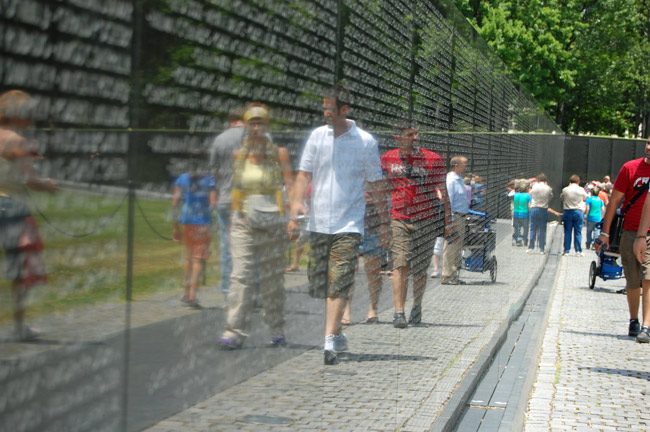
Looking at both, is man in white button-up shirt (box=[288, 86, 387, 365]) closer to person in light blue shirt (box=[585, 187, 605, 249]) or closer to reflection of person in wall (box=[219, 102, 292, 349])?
reflection of person in wall (box=[219, 102, 292, 349])

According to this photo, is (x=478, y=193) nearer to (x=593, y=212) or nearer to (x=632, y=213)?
(x=632, y=213)

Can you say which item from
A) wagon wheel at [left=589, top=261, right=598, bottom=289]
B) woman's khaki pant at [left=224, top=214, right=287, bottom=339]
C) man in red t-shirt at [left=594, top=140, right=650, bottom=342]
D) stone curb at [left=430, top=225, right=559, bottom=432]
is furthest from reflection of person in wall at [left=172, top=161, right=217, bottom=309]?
wagon wheel at [left=589, top=261, right=598, bottom=289]

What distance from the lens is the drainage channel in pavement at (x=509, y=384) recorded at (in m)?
6.58

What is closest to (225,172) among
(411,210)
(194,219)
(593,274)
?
(194,219)

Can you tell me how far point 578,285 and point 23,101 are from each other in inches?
733

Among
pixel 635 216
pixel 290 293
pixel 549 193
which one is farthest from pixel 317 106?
pixel 549 193

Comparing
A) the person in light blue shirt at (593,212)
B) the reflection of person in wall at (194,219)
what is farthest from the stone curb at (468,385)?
the person in light blue shirt at (593,212)

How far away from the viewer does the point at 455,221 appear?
22.2ft

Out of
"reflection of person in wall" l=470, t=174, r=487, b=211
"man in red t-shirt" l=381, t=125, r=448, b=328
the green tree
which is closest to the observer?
"man in red t-shirt" l=381, t=125, r=448, b=328

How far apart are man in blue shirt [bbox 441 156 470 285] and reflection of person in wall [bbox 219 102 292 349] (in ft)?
12.1

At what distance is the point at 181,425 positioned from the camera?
6.47 feet

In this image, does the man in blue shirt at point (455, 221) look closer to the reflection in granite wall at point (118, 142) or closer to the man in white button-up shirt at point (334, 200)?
the man in white button-up shirt at point (334, 200)

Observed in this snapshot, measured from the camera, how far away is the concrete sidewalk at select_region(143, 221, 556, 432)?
2.37 metres

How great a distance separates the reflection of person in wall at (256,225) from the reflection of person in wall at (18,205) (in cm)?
78
